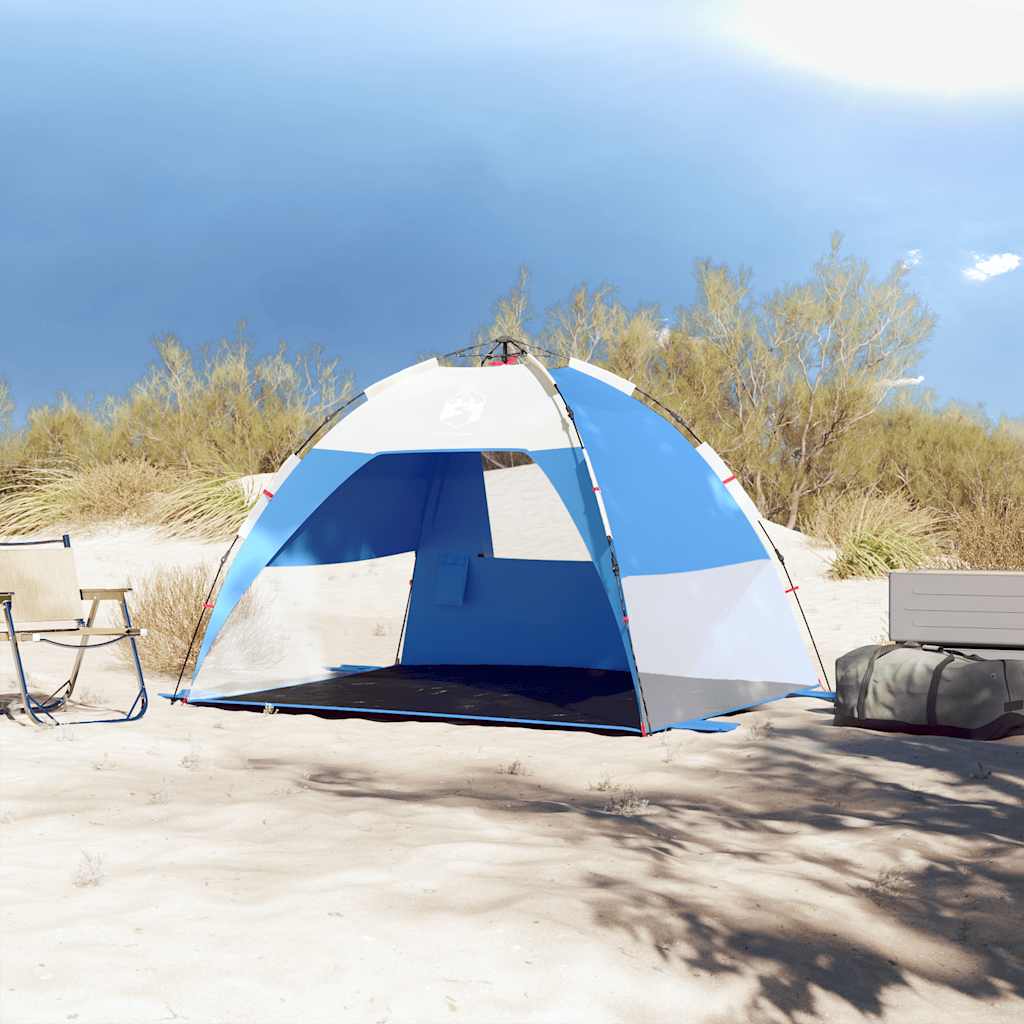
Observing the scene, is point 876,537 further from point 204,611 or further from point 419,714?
point 204,611

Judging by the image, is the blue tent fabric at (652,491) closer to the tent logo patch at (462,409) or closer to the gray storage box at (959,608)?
the tent logo patch at (462,409)

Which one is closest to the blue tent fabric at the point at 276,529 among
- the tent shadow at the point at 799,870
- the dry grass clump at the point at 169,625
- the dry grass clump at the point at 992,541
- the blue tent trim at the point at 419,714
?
the blue tent trim at the point at 419,714

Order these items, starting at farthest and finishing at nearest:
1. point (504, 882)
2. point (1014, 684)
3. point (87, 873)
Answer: point (1014, 684) < point (504, 882) < point (87, 873)

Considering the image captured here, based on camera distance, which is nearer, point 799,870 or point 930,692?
point 799,870

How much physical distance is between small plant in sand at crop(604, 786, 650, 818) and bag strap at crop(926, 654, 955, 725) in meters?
1.72

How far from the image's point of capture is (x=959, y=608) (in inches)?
218

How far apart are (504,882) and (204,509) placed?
10.5 metres

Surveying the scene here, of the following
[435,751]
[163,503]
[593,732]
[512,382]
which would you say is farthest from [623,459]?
[163,503]

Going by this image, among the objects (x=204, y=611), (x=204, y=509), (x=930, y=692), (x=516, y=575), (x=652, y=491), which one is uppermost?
(x=204, y=509)

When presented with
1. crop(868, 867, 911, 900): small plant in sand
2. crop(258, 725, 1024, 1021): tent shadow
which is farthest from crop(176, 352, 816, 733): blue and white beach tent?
crop(868, 867, 911, 900): small plant in sand

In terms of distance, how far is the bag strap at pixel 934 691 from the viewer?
5.25 meters

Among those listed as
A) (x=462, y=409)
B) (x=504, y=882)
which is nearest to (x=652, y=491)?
(x=462, y=409)

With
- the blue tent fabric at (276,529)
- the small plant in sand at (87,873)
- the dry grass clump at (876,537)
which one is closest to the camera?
the small plant in sand at (87,873)

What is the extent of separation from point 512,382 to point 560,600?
74.7 inches
